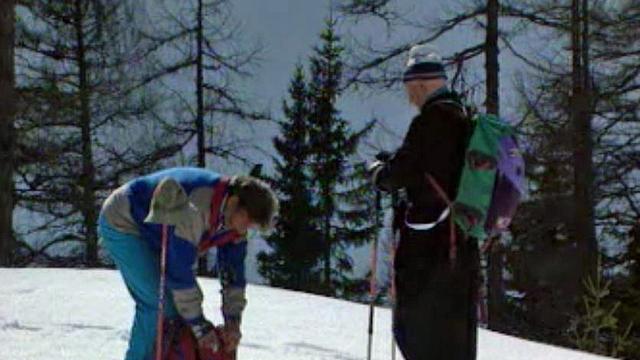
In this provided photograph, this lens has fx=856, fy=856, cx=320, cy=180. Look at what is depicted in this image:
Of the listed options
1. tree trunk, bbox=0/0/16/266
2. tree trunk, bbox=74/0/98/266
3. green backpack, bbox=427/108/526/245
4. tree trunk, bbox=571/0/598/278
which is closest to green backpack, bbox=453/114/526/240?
green backpack, bbox=427/108/526/245

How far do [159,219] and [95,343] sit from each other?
2.36 meters

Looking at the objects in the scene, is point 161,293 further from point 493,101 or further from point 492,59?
point 492,59

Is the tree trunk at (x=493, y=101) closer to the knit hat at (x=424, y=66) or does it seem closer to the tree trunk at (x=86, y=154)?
the tree trunk at (x=86, y=154)

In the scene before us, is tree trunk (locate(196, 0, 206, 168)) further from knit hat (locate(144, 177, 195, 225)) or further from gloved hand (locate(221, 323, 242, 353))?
knit hat (locate(144, 177, 195, 225))

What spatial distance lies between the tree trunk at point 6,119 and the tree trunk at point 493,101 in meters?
8.05

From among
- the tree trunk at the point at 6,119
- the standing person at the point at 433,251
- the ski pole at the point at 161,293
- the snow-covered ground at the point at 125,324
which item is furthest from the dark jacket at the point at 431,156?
the tree trunk at the point at 6,119

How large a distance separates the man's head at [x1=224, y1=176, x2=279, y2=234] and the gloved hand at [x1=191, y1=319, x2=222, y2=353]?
0.44 m

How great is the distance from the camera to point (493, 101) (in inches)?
597

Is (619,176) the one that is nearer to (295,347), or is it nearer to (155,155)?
(155,155)

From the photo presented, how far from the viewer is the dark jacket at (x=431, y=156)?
347 cm

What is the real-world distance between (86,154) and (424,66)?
18.1 metres

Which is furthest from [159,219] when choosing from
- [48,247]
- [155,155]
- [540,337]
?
[48,247]

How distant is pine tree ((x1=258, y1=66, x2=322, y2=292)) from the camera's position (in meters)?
26.7

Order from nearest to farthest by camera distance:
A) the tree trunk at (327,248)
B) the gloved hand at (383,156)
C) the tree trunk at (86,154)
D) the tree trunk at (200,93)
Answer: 1. the gloved hand at (383,156)
2. the tree trunk at (86,154)
3. the tree trunk at (200,93)
4. the tree trunk at (327,248)
